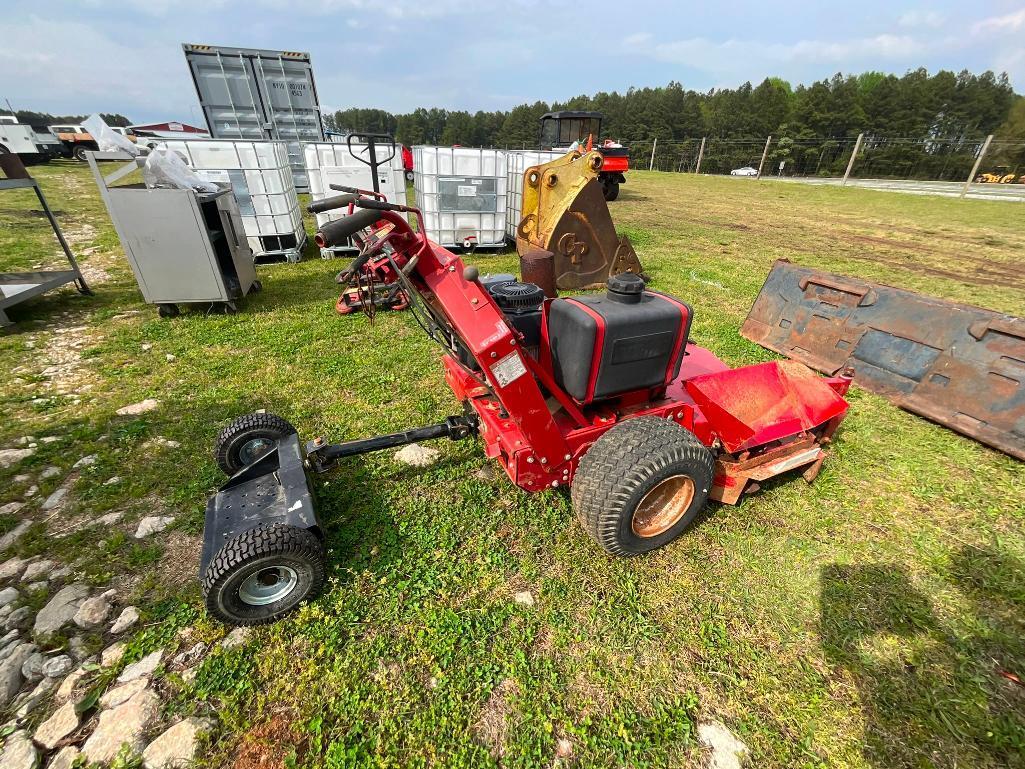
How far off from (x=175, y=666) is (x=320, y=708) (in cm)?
83

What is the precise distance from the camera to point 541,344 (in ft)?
10.0

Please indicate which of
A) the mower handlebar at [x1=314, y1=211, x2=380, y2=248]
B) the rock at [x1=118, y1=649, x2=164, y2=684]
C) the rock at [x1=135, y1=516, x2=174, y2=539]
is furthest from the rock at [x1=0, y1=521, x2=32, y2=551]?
the mower handlebar at [x1=314, y1=211, x2=380, y2=248]

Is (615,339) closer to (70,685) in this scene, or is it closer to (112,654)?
(112,654)

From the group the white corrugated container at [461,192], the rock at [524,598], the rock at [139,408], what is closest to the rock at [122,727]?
the rock at [524,598]

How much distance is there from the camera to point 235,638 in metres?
2.37

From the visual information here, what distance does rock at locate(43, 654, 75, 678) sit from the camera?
85.7 inches

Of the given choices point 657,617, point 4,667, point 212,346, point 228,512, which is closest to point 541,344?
point 657,617

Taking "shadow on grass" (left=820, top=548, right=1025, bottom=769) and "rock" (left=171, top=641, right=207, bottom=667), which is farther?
"rock" (left=171, top=641, right=207, bottom=667)

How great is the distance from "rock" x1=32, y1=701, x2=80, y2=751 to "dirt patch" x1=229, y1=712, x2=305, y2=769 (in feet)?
2.61

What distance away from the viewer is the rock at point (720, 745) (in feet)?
6.33

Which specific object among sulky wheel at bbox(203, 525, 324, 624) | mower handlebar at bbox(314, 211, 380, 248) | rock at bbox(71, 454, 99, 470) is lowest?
rock at bbox(71, 454, 99, 470)

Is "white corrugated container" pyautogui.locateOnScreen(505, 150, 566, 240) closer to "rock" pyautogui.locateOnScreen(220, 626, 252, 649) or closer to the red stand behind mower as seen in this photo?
the red stand behind mower

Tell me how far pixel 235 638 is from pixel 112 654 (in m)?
0.59

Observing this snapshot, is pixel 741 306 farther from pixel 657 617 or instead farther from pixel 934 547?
pixel 657 617
